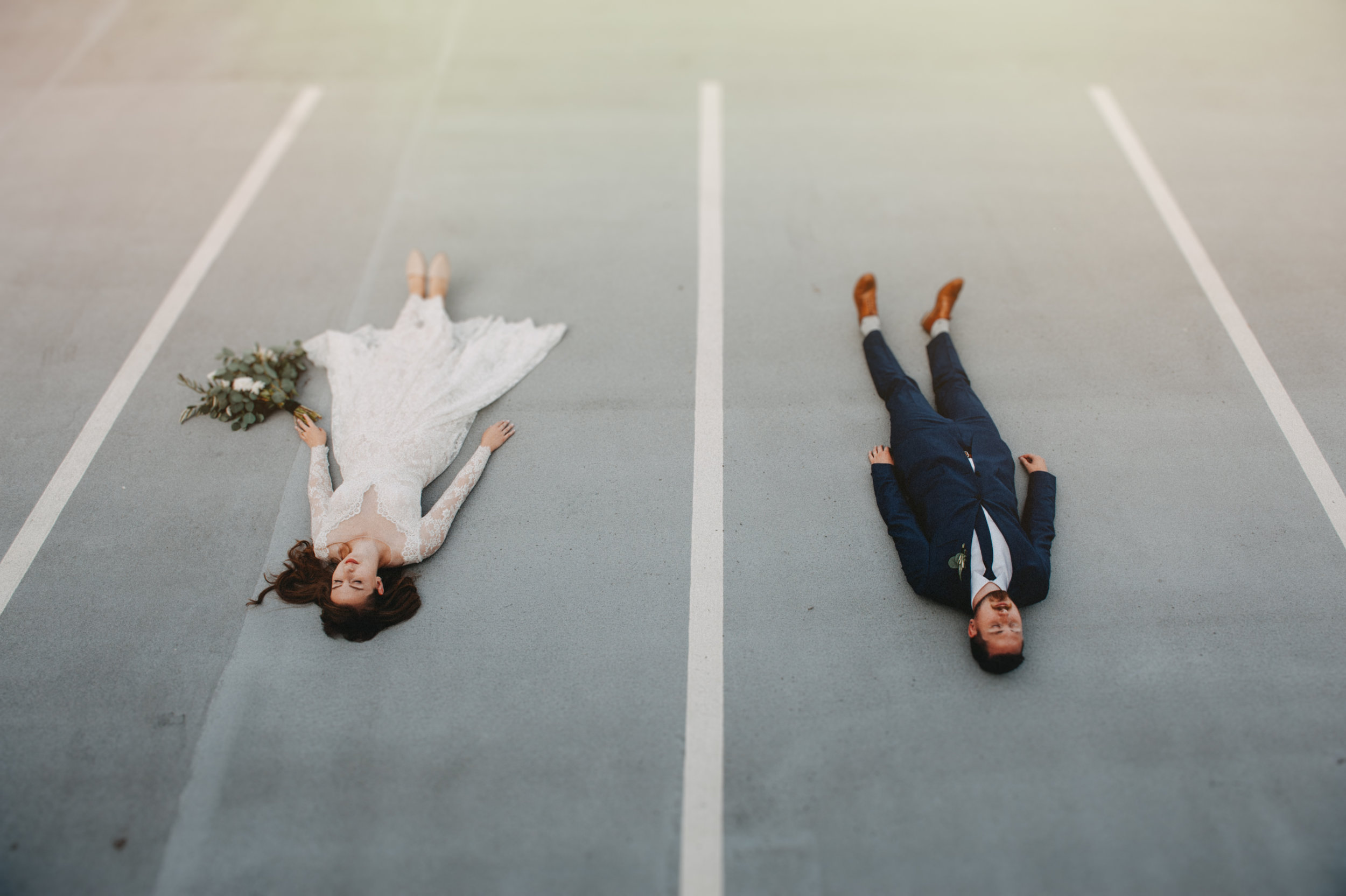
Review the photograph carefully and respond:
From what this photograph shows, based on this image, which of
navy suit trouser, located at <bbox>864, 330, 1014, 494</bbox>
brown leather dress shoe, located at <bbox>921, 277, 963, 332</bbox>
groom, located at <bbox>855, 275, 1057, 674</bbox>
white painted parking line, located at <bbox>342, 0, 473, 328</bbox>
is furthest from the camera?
white painted parking line, located at <bbox>342, 0, 473, 328</bbox>

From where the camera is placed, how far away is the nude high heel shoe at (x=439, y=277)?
194 inches

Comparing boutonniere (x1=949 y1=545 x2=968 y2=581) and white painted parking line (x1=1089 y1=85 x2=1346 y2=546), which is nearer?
boutonniere (x1=949 y1=545 x2=968 y2=581)

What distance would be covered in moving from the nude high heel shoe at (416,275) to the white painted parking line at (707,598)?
6.21 ft

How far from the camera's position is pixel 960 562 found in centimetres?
351

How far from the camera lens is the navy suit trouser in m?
3.95

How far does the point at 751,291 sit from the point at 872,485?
174 cm

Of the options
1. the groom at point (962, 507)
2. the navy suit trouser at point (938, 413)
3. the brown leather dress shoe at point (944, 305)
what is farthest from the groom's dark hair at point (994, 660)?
the brown leather dress shoe at point (944, 305)

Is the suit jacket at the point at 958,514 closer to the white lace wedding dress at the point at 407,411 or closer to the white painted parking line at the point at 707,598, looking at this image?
the white painted parking line at the point at 707,598

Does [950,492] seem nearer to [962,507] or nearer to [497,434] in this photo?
[962,507]

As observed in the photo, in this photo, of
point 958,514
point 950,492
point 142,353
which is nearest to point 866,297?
point 950,492

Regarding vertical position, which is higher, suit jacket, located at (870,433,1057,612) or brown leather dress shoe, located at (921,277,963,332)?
brown leather dress shoe, located at (921,277,963,332)

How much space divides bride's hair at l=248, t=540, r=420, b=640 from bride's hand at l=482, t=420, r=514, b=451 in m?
0.86

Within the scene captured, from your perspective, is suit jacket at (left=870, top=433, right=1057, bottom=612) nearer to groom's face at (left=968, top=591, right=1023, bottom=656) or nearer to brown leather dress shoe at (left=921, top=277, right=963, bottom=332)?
groom's face at (left=968, top=591, right=1023, bottom=656)

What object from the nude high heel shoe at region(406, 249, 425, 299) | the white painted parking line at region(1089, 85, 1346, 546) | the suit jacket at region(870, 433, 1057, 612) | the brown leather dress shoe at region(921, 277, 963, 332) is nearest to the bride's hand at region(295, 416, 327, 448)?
the nude high heel shoe at region(406, 249, 425, 299)
